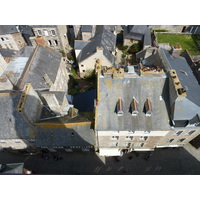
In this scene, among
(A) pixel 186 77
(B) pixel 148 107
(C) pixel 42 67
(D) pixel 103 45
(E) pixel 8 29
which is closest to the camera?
(B) pixel 148 107

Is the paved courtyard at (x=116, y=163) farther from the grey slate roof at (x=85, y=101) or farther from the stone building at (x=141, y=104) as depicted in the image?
the stone building at (x=141, y=104)

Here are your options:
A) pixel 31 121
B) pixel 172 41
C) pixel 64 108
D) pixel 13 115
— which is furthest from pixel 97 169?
pixel 172 41

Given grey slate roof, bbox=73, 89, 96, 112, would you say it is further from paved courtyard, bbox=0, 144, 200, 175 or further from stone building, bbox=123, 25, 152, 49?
stone building, bbox=123, 25, 152, 49

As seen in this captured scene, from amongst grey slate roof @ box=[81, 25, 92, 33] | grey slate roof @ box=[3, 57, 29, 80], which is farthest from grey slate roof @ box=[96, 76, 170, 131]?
grey slate roof @ box=[81, 25, 92, 33]

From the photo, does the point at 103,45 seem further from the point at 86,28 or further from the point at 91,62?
the point at 86,28

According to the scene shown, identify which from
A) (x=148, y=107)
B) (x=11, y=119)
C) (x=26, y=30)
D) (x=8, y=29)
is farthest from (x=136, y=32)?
(x=11, y=119)

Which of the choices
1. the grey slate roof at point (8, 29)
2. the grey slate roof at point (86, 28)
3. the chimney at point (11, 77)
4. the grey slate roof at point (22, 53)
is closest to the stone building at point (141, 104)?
the chimney at point (11, 77)
